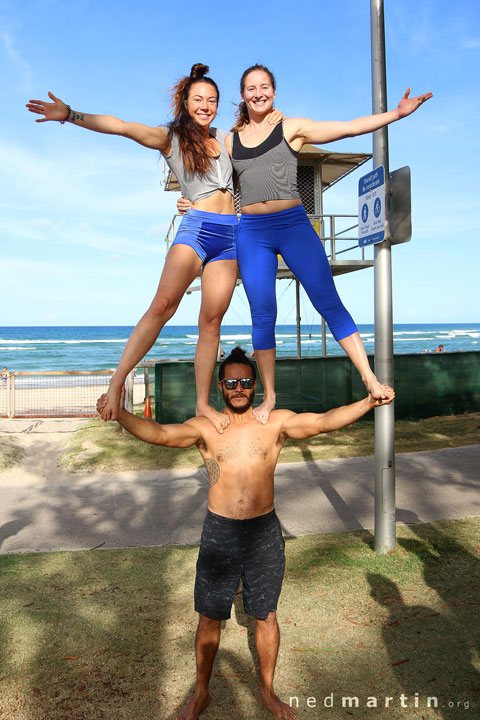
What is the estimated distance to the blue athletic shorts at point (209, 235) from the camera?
279 centimetres

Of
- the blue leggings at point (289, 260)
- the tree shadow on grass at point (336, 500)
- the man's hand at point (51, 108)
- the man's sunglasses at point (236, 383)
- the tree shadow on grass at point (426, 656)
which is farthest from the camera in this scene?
the tree shadow on grass at point (336, 500)

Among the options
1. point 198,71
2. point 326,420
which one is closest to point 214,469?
point 326,420

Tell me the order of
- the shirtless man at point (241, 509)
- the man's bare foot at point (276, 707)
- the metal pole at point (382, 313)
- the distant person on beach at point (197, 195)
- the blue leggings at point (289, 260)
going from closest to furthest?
the distant person on beach at point (197, 195), the blue leggings at point (289, 260), the shirtless man at point (241, 509), the man's bare foot at point (276, 707), the metal pole at point (382, 313)

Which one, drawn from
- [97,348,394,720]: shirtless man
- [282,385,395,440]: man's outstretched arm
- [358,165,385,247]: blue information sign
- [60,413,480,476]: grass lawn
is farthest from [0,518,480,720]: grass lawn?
[60,413,480,476]: grass lawn

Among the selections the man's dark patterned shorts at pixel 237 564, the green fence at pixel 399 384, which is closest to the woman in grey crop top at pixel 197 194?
the man's dark patterned shorts at pixel 237 564

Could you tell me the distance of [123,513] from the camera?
26.6 feet

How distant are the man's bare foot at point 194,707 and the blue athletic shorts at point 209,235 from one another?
2758mm

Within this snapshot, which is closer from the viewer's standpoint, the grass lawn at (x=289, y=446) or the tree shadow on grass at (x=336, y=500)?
the tree shadow on grass at (x=336, y=500)

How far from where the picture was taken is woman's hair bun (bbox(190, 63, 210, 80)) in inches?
115

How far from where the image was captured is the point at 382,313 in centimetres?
633

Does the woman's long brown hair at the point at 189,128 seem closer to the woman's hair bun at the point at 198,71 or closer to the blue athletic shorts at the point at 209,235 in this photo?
the woman's hair bun at the point at 198,71

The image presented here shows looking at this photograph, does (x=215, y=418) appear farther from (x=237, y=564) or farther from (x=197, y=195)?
(x=197, y=195)

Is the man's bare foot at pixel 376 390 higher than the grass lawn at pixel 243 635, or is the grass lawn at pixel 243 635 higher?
the man's bare foot at pixel 376 390

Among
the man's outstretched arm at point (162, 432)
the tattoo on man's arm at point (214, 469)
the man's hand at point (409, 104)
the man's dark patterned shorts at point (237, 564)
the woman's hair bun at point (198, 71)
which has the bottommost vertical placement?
the man's dark patterned shorts at point (237, 564)
